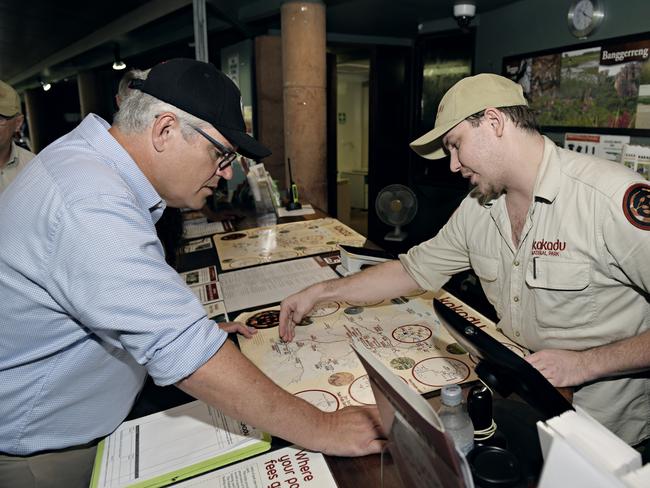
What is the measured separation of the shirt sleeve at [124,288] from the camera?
0.75 metres

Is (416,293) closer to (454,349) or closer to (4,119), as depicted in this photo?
(454,349)

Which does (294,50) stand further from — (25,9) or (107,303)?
(107,303)

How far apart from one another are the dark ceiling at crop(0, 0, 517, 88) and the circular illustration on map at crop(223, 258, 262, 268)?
11.4 ft

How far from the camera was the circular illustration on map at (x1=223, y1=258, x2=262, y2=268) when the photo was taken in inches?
83.7

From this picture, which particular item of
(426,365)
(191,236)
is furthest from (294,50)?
(426,365)

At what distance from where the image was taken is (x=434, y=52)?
5.96 m

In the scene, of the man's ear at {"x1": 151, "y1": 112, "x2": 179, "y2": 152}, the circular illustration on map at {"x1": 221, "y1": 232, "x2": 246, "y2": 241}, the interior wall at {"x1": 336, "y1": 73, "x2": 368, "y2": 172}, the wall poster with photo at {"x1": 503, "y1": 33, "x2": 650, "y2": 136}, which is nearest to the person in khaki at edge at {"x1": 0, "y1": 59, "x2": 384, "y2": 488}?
the man's ear at {"x1": 151, "y1": 112, "x2": 179, "y2": 152}

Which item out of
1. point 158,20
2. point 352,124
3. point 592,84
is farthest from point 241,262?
point 352,124

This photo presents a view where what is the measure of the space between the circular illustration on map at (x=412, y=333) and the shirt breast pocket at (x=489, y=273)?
29 centimetres

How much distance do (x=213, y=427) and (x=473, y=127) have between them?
1083mm

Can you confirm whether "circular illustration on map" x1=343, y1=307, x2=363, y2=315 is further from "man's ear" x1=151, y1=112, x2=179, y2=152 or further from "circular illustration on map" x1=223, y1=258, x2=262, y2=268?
"man's ear" x1=151, y1=112, x2=179, y2=152

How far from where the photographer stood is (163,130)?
3.06 feet

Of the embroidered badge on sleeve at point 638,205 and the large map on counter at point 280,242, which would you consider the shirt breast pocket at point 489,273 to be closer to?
the embroidered badge on sleeve at point 638,205

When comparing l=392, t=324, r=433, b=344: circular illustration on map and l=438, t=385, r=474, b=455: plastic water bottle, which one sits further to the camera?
l=392, t=324, r=433, b=344: circular illustration on map
